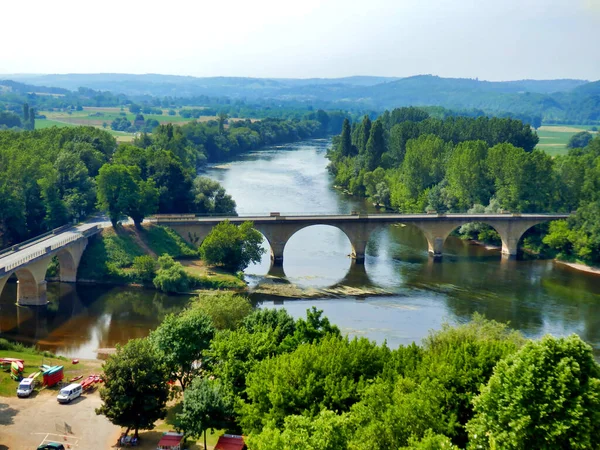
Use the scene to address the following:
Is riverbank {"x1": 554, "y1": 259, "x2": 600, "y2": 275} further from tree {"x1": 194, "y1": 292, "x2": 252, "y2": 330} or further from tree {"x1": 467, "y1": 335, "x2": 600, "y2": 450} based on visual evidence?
tree {"x1": 467, "y1": 335, "x2": 600, "y2": 450}

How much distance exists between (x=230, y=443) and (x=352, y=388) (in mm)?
6464

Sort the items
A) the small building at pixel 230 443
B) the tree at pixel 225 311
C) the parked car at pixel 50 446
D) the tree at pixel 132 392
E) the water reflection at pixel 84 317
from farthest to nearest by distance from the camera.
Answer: the water reflection at pixel 84 317 → the tree at pixel 225 311 → the tree at pixel 132 392 → the parked car at pixel 50 446 → the small building at pixel 230 443

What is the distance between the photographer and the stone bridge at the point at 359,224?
3157 inches

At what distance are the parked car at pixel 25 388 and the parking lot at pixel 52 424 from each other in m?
0.30

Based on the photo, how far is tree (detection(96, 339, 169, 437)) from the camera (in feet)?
120

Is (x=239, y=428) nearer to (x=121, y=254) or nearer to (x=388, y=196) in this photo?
(x=121, y=254)

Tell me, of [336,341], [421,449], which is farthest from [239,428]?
[421,449]

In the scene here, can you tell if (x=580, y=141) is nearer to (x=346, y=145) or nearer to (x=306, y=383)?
(x=346, y=145)

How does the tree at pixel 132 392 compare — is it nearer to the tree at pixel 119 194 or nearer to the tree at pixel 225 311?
the tree at pixel 225 311

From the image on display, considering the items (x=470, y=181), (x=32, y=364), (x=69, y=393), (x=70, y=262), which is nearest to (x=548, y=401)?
(x=69, y=393)

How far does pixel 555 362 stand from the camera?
28766 millimetres

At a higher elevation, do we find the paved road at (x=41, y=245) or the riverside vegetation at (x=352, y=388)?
the riverside vegetation at (x=352, y=388)

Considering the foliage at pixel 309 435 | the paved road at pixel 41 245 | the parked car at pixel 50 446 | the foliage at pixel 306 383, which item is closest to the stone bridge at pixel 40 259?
the paved road at pixel 41 245

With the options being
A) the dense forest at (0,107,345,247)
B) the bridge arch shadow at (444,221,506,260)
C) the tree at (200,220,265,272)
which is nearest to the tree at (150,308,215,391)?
the tree at (200,220,265,272)
